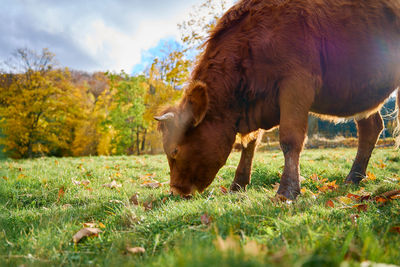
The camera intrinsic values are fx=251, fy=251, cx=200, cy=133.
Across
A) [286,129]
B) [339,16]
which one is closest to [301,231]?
[286,129]

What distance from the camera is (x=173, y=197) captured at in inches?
127

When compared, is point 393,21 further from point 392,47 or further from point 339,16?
point 339,16

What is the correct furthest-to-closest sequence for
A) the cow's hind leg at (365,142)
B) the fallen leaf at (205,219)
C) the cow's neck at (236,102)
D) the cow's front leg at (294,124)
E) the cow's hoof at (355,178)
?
the cow's hind leg at (365,142) → the cow's hoof at (355,178) → the cow's neck at (236,102) → the cow's front leg at (294,124) → the fallen leaf at (205,219)

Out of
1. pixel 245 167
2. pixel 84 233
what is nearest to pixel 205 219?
pixel 84 233

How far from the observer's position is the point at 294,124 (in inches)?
110

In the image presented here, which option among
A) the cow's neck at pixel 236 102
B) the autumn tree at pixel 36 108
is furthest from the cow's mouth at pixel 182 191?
the autumn tree at pixel 36 108

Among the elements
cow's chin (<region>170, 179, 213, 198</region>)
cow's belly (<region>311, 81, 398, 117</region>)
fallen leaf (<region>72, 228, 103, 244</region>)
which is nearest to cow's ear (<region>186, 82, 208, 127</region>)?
cow's chin (<region>170, 179, 213, 198</region>)

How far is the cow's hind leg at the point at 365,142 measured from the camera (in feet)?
13.9

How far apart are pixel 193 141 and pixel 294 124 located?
3.93ft

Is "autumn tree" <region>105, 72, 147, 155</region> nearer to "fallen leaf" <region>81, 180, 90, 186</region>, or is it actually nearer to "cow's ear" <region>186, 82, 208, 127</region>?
"fallen leaf" <region>81, 180, 90, 186</region>

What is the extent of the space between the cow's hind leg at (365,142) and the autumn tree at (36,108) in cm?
2505

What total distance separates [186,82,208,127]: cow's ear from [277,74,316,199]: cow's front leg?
909 millimetres

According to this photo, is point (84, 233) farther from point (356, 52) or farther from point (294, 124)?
point (356, 52)

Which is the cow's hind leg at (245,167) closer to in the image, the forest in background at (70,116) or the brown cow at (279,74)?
the brown cow at (279,74)
